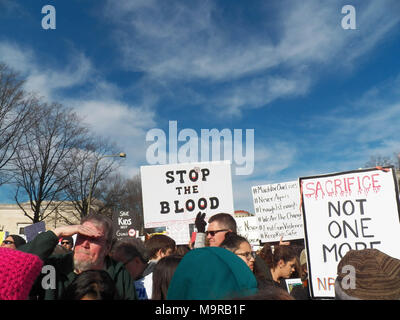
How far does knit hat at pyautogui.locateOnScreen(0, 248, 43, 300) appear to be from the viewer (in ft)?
4.81

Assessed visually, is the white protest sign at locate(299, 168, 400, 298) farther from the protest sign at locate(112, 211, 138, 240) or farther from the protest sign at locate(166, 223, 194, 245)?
the protest sign at locate(112, 211, 138, 240)

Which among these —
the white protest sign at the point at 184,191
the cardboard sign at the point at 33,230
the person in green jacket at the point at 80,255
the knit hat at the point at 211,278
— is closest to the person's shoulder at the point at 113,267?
the person in green jacket at the point at 80,255

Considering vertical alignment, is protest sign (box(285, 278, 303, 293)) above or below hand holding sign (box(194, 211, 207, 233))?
below

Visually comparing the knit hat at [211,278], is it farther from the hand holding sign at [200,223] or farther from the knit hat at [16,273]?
the hand holding sign at [200,223]

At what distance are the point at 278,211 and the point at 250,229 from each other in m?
4.90

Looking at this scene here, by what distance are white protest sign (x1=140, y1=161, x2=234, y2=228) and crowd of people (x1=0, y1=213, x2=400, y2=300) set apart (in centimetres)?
113

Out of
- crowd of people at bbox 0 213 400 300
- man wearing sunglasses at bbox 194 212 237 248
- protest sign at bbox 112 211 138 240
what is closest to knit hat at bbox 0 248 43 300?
crowd of people at bbox 0 213 400 300

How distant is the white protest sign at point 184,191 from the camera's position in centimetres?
592

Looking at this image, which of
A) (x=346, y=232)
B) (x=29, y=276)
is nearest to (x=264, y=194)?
(x=346, y=232)

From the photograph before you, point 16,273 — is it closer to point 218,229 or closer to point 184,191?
point 218,229
